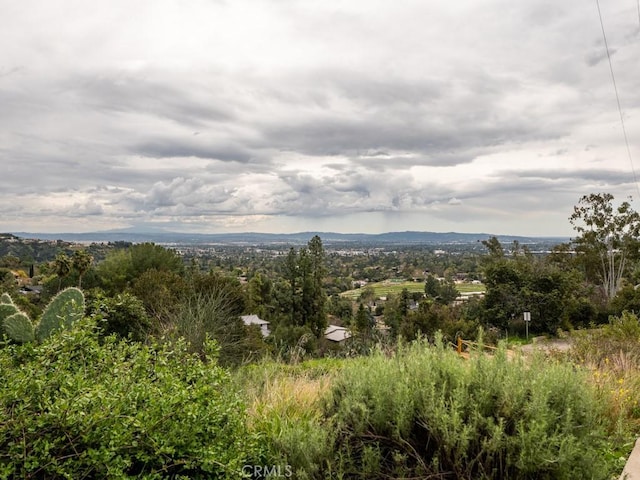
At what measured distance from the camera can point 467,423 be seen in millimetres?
2914

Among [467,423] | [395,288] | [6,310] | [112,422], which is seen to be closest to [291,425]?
[467,423]

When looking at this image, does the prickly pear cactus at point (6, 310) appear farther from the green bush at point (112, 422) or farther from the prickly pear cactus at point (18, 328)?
the green bush at point (112, 422)

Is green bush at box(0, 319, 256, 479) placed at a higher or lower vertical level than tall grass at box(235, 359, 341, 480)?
higher

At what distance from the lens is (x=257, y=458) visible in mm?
3021

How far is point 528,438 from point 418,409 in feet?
2.11

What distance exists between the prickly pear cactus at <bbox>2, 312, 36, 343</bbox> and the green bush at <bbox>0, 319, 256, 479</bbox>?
11.9 ft

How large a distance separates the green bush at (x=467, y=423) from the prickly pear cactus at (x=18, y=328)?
4719mm

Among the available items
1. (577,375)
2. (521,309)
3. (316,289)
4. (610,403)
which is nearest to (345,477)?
(577,375)

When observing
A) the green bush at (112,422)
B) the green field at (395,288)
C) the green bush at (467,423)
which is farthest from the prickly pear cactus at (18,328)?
the green field at (395,288)

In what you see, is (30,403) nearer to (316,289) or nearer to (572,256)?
(572,256)

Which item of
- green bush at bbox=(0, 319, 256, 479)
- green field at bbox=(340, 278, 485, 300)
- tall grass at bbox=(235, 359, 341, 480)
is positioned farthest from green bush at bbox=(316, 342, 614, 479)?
green field at bbox=(340, 278, 485, 300)

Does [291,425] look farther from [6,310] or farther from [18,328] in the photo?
[6,310]

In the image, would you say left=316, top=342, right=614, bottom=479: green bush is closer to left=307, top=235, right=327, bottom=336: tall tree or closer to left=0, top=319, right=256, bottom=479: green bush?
left=0, top=319, right=256, bottom=479: green bush

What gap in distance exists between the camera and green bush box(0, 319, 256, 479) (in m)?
2.31
